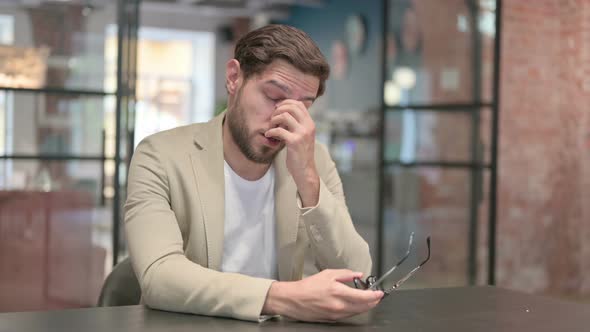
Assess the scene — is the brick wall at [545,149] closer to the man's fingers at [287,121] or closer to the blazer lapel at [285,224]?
the blazer lapel at [285,224]

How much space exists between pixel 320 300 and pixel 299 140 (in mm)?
487

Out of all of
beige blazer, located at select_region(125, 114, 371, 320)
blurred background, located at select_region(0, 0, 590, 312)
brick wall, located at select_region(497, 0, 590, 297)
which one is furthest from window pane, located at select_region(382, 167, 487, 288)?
beige blazer, located at select_region(125, 114, 371, 320)

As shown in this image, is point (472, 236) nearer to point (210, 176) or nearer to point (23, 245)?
point (23, 245)

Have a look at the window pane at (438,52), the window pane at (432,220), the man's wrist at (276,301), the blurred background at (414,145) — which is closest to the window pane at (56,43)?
the blurred background at (414,145)

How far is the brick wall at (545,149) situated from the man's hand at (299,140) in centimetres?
446

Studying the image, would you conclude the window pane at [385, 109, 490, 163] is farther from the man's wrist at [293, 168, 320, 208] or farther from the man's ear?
the man's wrist at [293, 168, 320, 208]

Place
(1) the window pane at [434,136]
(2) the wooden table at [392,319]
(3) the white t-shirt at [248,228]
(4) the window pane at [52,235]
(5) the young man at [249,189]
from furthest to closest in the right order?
(1) the window pane at [434,136]
(4) the window pane at [52,235]
(3) the white t-shirt at [248,228]
(5) the young man at [249,189]
(2) the wooden table at [392,319]

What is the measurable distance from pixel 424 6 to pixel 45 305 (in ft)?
10.6

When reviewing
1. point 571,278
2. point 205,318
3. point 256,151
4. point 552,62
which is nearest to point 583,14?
point 552,62

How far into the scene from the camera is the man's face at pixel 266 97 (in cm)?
188

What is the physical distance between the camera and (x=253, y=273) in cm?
199

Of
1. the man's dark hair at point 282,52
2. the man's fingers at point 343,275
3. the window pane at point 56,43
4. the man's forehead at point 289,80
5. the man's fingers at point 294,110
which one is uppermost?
the window pane at point 56,43

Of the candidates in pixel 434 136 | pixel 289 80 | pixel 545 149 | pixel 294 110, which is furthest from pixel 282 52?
pixel 545 149

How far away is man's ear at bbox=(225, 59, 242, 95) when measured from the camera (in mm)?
1993
